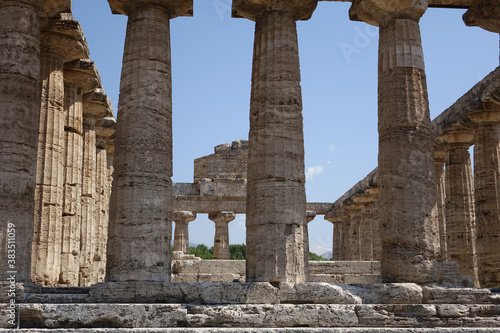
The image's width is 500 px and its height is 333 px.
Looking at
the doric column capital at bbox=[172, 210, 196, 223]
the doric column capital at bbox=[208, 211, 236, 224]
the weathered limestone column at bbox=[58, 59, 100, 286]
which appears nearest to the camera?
the weathered limestone column at bbox=[58, 59, 100, 286]

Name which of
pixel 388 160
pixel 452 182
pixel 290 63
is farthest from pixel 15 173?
pixel 452 182

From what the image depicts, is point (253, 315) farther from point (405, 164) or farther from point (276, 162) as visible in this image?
point (405, 164)

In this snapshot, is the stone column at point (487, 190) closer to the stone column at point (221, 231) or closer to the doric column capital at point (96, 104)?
the doric column capital at point (96, 104)

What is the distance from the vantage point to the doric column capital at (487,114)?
80.3 ft

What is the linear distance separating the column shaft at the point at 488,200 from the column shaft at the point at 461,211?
2.10 metres

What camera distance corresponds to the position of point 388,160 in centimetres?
1700

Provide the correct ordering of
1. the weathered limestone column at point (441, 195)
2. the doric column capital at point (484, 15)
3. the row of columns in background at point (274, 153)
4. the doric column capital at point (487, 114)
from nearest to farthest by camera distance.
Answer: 1. the row of columns in background at point (274, 153)
2. the doric column capital at point (484, 15)
3. the doric column capital at point (487, 114)
4. the weathered limestone column at point (441, 195)

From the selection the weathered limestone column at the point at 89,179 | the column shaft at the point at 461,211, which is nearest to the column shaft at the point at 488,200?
the column shaft at the point at 461,211

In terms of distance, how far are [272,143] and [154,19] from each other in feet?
15.5

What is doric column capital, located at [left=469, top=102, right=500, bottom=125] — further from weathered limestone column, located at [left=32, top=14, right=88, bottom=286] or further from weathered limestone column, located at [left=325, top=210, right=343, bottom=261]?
weathered limestone column, located at [left=325, top=210, right=343, bottom=261]

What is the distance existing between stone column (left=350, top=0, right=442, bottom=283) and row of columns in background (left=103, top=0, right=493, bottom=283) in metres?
0.03

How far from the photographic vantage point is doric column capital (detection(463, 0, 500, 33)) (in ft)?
61.9

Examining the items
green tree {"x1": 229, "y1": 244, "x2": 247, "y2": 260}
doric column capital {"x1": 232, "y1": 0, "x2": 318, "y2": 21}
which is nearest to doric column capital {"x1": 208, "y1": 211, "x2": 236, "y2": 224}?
doric column capital {"x1": 232, "y1": 0, "x2": 318, "y2": 21}

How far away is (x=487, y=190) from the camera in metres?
25.3
